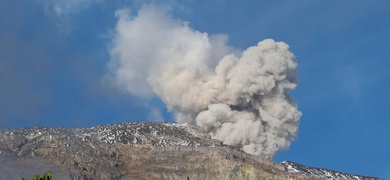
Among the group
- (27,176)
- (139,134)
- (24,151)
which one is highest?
(139,134)

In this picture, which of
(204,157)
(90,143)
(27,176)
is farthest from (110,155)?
(27,176)

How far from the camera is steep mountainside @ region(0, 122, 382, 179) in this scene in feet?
561

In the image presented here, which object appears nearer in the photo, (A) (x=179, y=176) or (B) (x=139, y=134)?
(A) (x=179, y=176)

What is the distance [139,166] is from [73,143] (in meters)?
11.6

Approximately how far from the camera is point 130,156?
183 m

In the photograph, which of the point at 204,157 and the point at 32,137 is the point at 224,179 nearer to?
the point at 204,157

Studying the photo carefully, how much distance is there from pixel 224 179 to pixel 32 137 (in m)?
33.7

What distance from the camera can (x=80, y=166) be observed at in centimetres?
17038

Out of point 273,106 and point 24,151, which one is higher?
point 273,106

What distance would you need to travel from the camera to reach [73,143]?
179125 millimetres

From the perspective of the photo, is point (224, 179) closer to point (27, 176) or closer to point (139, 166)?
point (139, 166)

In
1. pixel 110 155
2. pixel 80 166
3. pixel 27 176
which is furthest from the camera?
pixel 110 155

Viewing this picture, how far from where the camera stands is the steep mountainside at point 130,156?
171 metres

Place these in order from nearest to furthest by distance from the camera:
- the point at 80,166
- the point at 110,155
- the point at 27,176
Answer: the point at 27,176 → the point at 80,166 → the point at 110,155
